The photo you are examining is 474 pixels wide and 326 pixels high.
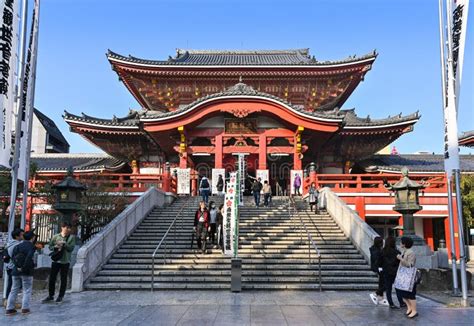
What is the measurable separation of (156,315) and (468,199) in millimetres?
17377

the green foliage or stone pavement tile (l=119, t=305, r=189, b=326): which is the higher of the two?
the green foliage

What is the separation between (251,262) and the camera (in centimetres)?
1148

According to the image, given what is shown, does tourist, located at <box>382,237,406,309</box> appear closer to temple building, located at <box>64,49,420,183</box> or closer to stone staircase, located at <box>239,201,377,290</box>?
stone staircase, located at <box>239,201,377,290</box>

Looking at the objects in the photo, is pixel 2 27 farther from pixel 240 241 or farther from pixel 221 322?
pixel 240 241

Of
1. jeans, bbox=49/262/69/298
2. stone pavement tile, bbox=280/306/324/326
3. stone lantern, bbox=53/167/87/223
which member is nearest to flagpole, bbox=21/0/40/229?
jeans, bbox=49/262/69/298

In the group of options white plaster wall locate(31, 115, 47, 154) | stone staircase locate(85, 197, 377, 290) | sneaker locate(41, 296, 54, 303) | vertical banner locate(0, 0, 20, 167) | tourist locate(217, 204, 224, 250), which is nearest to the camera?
vertical banner locate(0, 0, 20, 167)

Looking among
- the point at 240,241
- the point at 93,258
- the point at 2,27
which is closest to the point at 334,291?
the point at 240,241

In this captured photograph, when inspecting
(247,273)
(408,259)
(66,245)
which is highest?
(66,245)

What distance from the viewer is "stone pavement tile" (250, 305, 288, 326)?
6.70 meters

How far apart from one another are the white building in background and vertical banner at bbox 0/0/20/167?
36.5m

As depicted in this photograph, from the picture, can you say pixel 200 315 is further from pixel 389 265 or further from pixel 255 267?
pixel 255 267

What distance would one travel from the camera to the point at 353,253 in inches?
477

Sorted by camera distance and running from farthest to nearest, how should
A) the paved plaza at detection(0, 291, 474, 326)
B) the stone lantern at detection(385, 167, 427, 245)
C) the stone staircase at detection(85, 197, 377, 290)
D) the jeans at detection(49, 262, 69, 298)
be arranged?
the stone lantern at detection(385, 167, 427, 245) < the stone staircase at detection(85, 197, 377, 290) < the jeans at detection(49, 262, 69, 298) < the paved plaza at detection(0, 291, 474, 326)

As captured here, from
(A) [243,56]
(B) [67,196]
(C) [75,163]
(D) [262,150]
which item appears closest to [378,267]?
(B) [67,196]
